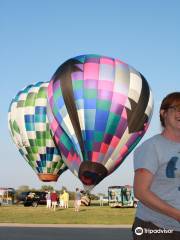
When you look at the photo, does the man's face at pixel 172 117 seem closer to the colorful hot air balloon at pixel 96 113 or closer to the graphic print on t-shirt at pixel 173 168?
the graphic print on t-shirt at pixel 173 168

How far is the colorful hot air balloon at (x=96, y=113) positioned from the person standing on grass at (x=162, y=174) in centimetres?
2687

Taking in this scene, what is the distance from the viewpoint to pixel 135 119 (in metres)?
32.1

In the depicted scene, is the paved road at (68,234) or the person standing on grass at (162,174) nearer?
the person standing on grass at (162,174)

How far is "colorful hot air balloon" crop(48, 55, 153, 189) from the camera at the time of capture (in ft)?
101

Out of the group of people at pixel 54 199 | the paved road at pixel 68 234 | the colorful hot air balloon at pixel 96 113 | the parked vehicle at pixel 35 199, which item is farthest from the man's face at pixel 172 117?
the parked vehicle at pixel 35 199

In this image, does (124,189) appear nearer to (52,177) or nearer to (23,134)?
(52,177)

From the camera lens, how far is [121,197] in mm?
49969

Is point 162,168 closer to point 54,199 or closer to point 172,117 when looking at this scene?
point 172,117

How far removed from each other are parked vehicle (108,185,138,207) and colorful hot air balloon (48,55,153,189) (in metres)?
16.5

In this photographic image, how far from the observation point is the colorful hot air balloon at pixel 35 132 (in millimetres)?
42188

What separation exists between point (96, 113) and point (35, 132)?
40.7 feet

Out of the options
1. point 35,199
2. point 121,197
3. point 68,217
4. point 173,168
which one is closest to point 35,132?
point 121,197

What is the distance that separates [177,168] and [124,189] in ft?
158
